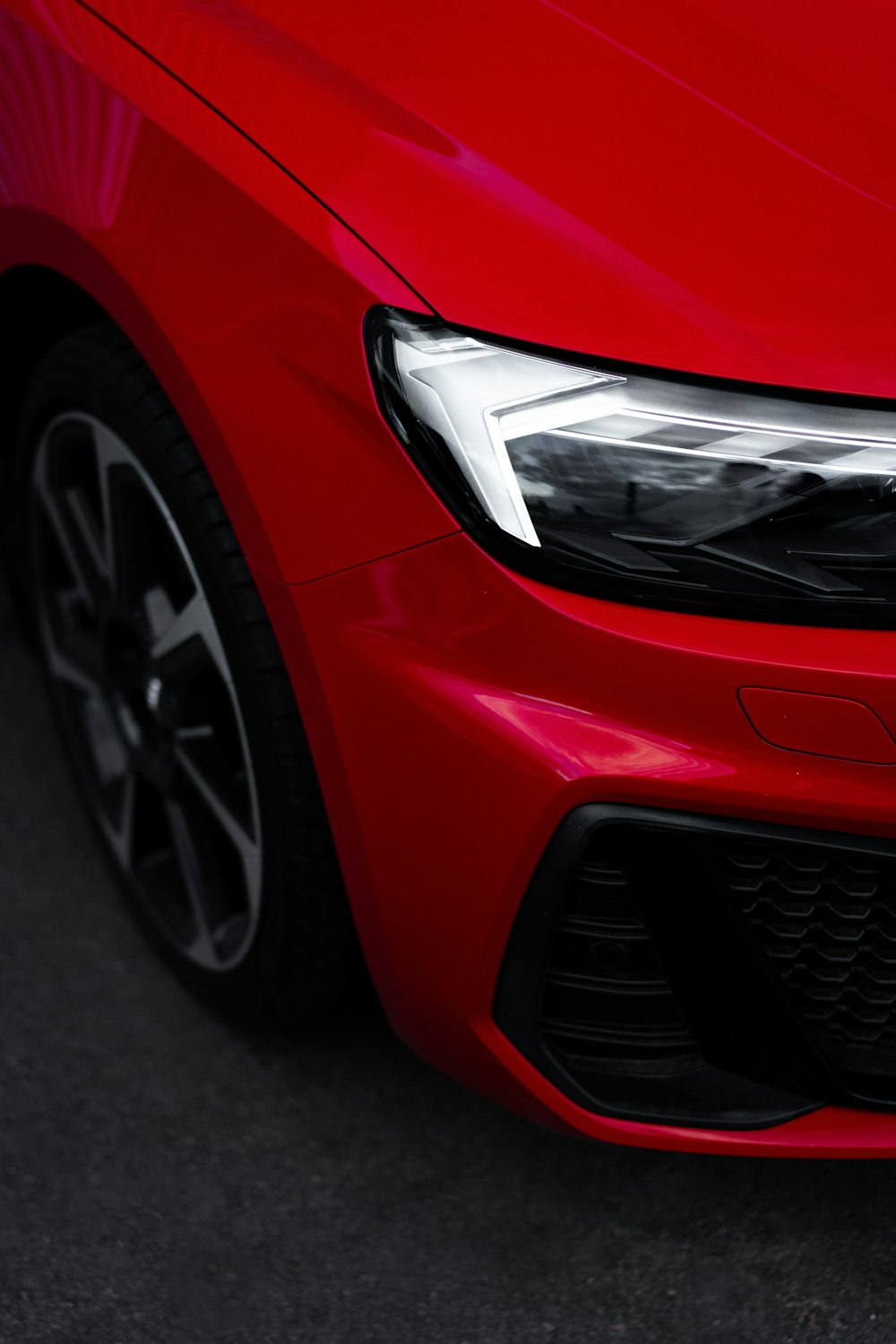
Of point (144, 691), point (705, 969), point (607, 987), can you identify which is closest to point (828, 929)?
point (705, 969)

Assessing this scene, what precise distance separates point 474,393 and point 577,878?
461 mm

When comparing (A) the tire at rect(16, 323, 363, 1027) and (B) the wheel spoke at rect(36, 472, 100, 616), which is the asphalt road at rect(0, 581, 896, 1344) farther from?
(B) the wheel spoke at rect(36, 472, 100, 616)

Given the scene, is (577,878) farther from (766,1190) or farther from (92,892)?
(92,892)

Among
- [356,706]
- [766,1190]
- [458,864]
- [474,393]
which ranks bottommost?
[766,1190]

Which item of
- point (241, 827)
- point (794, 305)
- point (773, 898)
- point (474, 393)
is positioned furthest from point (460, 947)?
point (794, 305)

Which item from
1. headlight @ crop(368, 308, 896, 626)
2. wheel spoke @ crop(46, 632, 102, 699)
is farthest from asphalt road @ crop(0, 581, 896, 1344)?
headlight @ crop(368, 308, 896, 626)

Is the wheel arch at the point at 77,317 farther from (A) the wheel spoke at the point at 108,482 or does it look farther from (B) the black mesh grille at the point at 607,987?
(B) the black mesh grille at the point at 607,987

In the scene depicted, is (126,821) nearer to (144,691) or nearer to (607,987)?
(144,691)

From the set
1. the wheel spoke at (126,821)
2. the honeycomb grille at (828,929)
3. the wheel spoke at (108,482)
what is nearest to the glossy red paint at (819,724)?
the honeycomb grille at (828,929)

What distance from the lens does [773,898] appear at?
1305 mm

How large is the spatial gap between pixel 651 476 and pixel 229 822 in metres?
0.76

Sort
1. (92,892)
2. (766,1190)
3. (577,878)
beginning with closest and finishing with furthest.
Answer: (577,878), (766,1190), (92,892)

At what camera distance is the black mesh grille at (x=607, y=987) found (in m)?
1.31

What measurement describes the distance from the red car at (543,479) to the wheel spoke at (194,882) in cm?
30
